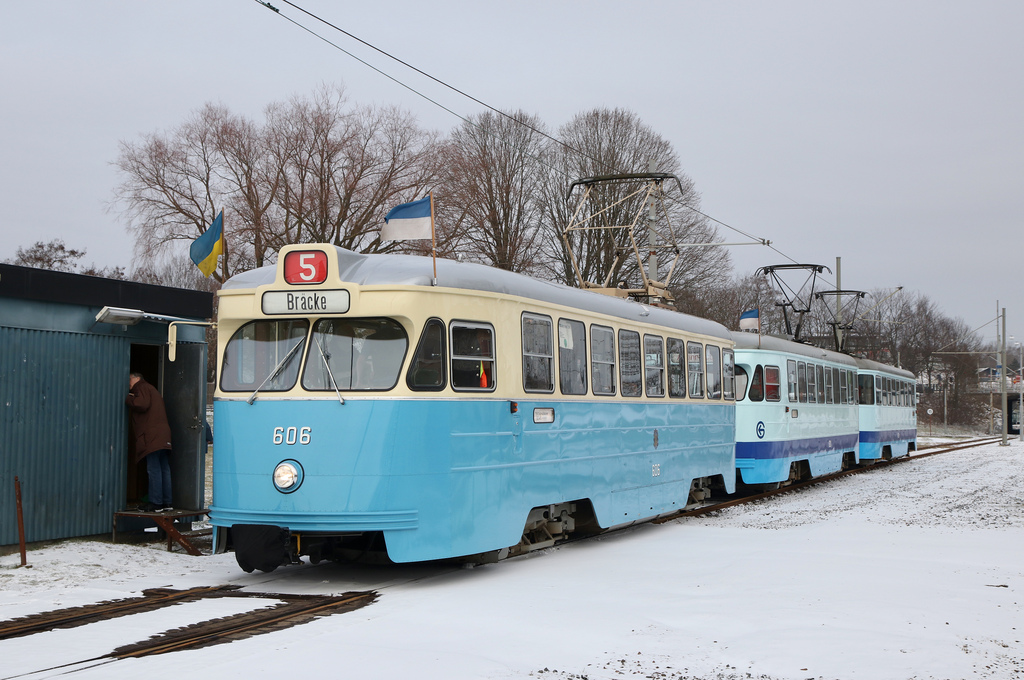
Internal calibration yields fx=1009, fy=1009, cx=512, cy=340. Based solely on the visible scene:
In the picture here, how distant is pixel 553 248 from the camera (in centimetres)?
3338

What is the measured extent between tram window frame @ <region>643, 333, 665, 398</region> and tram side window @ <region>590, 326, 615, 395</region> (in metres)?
0.96

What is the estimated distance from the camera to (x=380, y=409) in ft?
27.4

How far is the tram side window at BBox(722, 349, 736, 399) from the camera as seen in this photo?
15164mm

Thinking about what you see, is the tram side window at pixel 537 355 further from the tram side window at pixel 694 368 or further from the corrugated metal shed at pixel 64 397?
the corrugated metal shed at pixel 64 397

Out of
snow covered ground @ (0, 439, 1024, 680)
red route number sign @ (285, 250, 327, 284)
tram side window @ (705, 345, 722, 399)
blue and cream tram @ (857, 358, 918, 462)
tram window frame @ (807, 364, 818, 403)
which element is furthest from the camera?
blue and cream tram @ (857, 358, 918, 462)

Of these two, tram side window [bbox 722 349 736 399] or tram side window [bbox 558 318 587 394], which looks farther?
tram side window [bbox 722 349 736 399]

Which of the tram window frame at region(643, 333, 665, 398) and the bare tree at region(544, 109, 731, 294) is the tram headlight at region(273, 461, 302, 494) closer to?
the tram window frame at region(643, 333, 665, 398)

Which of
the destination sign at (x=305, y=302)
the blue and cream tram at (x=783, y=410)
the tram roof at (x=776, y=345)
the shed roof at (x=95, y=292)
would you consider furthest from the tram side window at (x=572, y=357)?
the blue and cream tram at (x=783, y=410)

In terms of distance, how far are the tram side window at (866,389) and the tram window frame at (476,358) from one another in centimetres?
1780

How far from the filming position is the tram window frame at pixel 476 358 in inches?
345

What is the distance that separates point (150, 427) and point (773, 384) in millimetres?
11284

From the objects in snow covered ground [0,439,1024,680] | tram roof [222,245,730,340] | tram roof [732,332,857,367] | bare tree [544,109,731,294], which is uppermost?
bare tree [544,109,731,294]

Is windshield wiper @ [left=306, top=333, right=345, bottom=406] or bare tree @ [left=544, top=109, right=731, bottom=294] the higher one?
Result: bare tree @ [left=544, top=109, right=731, bottom=294]

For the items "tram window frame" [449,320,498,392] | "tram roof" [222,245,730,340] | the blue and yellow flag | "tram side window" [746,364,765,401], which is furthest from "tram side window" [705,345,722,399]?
the blue and yellow flag
